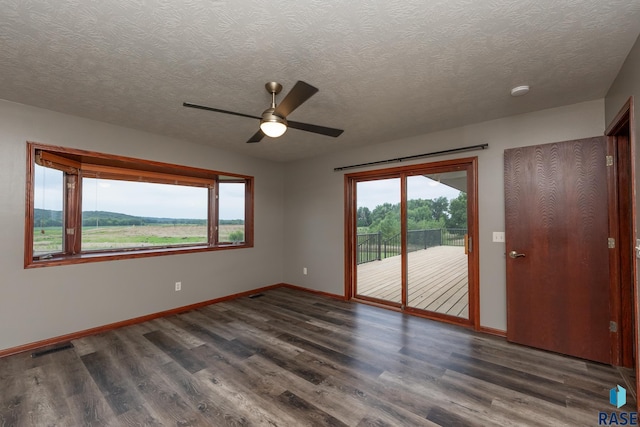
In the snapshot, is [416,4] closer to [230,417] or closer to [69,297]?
[230,417]

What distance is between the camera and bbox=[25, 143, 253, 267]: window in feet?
10.1

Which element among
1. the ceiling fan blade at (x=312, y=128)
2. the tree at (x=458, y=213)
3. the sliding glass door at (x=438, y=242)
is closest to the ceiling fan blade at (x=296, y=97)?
the ceiling fan blade at (x=312, y=128)

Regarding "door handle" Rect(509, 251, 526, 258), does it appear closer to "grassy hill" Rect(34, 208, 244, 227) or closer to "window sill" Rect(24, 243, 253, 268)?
"window sill" Rect(24, 243, 253, 268)

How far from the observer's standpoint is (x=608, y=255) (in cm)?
255

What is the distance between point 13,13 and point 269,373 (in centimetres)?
307

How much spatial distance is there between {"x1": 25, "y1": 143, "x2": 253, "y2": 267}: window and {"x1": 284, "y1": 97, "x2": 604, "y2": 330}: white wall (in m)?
1.00

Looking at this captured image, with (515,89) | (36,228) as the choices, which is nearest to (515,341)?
(515,89)

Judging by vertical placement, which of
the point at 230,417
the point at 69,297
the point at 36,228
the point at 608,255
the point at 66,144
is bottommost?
the point at 230,417

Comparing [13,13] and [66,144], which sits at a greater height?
[13,13]

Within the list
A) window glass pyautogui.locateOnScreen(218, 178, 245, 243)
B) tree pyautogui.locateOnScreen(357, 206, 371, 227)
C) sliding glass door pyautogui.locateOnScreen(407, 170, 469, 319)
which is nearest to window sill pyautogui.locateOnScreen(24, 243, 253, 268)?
window glass pyautogui.locateOnScreen(218, 178, 245, 243)

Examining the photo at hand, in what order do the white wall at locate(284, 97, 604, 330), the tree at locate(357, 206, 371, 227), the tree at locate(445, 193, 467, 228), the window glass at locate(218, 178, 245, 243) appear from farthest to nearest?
the window glass at locate(218, 178, 245, 243) → the tree at locate(357, 206, 371, 227) → the tree at locate(445, 193, 467, 228) → the white wall at locate(284, 97, 604, 330)

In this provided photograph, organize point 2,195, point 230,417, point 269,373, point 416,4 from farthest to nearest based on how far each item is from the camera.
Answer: point 2,195, point 269,373, point 230,417, point 416,4

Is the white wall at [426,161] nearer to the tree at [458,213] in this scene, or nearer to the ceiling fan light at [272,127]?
the tree at [458,213]

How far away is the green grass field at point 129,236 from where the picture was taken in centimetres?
316
